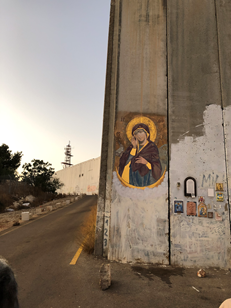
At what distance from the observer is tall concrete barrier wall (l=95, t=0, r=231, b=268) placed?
6.76m

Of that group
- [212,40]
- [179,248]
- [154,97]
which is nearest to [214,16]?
[212,40]

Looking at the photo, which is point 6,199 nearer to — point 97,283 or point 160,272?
point 97,283

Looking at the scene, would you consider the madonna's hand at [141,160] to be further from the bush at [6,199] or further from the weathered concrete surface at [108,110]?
the bush at [6,199]

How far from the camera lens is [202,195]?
22.9 ft

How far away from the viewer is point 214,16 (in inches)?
326

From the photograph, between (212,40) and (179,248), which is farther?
(212,40)

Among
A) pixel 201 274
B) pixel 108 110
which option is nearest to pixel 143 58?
pixel 108 110

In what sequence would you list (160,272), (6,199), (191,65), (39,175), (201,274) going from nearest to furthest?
(201,274) < (160,272) < (191,65) < (6,199) < (39,175)

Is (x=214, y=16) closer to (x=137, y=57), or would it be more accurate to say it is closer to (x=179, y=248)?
(x=137, y=57)

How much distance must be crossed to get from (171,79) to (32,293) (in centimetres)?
810

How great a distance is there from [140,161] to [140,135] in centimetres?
100

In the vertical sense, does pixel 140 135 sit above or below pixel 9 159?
below

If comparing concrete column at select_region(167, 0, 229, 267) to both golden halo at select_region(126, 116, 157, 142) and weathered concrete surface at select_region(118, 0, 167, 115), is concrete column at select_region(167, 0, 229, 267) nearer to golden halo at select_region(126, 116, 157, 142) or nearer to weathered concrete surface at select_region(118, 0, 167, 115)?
weathered concrete surface at select_region(118, 0, 167, 115)

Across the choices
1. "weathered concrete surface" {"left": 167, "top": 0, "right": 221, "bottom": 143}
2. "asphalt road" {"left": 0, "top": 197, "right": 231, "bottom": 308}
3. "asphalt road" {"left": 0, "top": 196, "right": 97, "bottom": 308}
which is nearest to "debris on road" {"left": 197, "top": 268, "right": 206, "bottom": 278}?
"asphalt road" {"left": 0, "top": 197, "right": 231, "bottom": 308}
